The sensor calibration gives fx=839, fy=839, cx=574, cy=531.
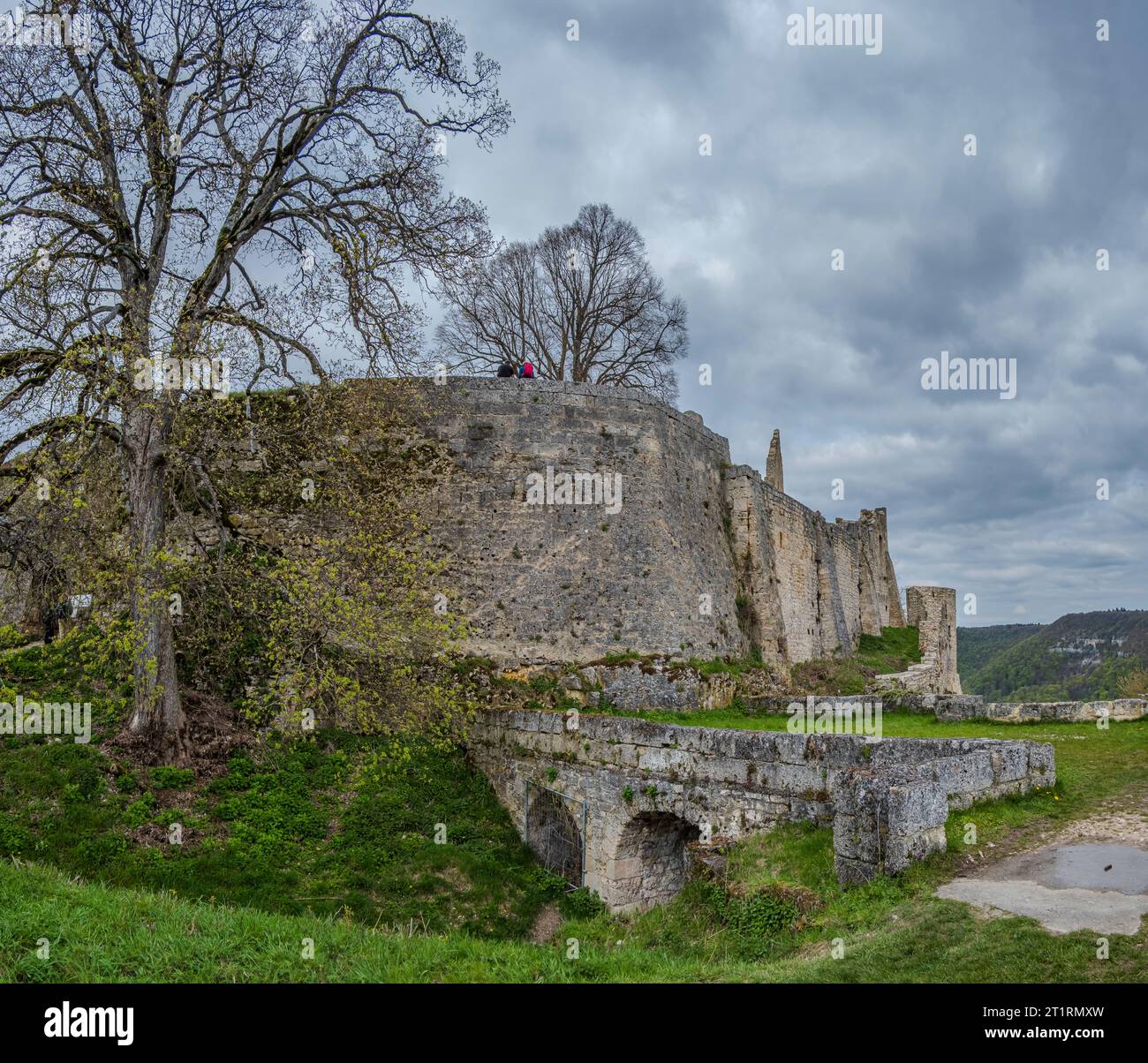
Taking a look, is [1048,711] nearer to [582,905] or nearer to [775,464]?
[582,905]

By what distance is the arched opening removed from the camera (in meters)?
15.3

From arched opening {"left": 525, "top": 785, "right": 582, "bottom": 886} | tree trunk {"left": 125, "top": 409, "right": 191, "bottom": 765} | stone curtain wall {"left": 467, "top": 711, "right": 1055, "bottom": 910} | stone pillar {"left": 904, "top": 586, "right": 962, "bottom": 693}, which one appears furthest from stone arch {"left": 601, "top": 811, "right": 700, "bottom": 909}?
stone pillar {"left": 904, "top": 586, "right": 962, "bottom": 693}

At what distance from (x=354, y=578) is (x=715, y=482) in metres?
12.8

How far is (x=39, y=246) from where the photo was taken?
1255cm

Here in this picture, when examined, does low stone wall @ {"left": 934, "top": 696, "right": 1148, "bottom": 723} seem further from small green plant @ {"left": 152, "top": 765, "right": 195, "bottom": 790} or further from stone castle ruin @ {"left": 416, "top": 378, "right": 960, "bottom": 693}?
small green plant @ {"left": 152, "top": 765, "right": 195, "bottom": 790}

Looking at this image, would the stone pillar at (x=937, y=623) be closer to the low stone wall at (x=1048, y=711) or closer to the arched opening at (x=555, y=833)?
the low stone wall at (x=1048, y=711)

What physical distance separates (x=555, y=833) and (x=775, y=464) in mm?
26535

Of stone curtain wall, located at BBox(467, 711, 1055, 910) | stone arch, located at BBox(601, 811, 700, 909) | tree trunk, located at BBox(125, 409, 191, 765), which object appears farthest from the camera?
stone arch, located at BBox(601, 811, 700, 909)

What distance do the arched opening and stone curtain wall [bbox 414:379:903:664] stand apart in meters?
3.95

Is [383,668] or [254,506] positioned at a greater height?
[254,506]

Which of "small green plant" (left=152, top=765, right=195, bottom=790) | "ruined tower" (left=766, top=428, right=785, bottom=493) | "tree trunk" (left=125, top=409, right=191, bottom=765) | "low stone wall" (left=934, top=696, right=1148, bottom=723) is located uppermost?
"ruined tower" (left=766, top=428, right=785, bottom=493)
